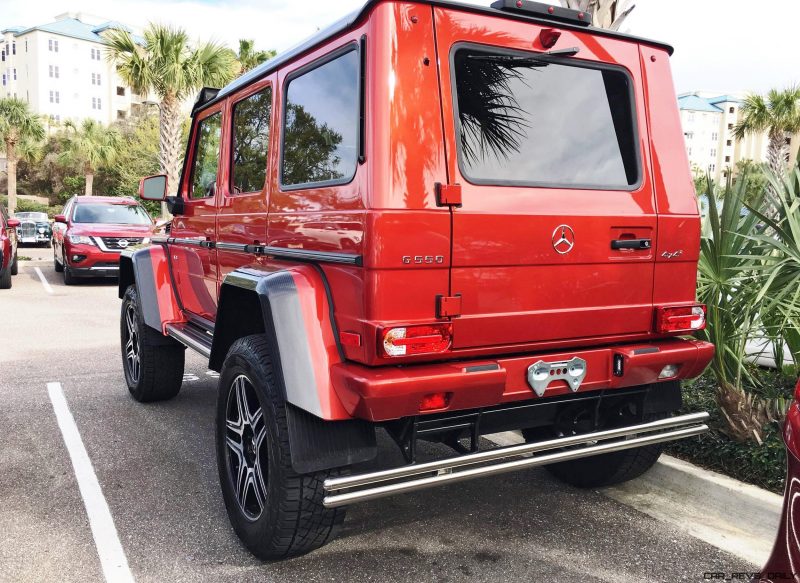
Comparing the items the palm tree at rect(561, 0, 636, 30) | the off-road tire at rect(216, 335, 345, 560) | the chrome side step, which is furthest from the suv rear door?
the palm tree at rect(561, 0, 636, 30)

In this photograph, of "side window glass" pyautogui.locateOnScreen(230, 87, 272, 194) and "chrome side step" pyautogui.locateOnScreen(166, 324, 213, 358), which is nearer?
"side window glass" pyautogui.locateOnScreen(230, 87, 272, 194)

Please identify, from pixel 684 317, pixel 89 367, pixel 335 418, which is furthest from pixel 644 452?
pixel 89 367

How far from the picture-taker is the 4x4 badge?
3029mm

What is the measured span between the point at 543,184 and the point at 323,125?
1.01m

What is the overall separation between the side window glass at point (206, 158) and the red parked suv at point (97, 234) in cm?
957

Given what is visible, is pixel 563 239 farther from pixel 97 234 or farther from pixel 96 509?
pixel 97 234

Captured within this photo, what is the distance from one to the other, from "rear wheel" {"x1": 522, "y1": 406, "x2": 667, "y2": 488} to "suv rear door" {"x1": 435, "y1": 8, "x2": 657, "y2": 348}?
59 cm

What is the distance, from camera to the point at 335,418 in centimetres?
277

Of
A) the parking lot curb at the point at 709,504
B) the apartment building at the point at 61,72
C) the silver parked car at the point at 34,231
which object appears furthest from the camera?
the apartment building at the point at 61,72

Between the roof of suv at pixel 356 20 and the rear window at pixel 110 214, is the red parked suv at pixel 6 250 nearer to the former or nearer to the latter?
the rear window at pixel 110 214

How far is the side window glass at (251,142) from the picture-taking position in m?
3.77

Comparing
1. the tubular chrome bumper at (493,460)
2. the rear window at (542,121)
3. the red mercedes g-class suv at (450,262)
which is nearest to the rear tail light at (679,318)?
the red mercedes g-class suv at (450,262)

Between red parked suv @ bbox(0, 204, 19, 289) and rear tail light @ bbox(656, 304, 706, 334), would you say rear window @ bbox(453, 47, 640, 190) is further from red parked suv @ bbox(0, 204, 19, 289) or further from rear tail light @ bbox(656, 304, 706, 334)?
red parked suv @ bbox(0, 204, 19, 289)

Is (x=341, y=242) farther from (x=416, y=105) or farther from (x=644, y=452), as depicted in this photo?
(x=644, y=452)
